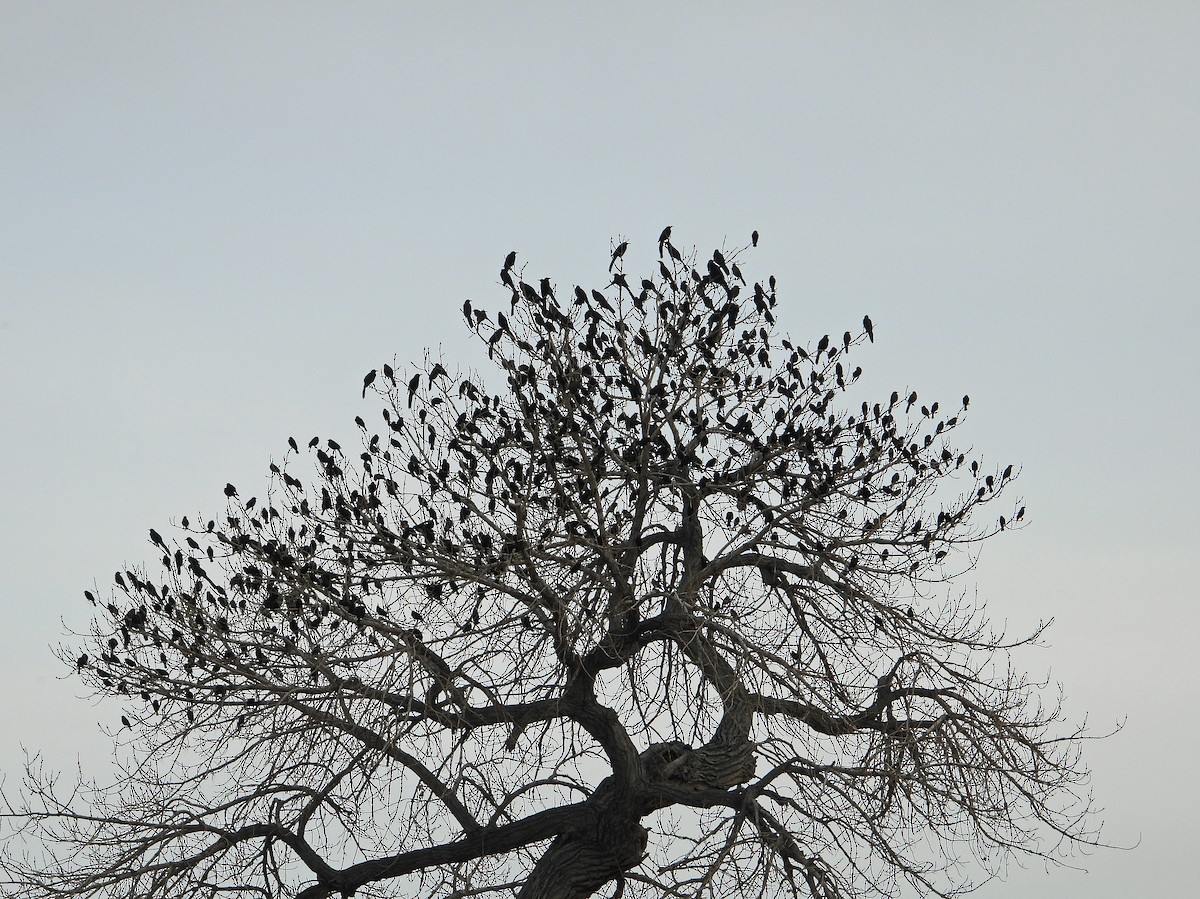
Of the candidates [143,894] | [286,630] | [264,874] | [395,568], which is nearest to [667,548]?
[395,568]

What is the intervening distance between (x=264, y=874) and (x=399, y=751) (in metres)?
2.19

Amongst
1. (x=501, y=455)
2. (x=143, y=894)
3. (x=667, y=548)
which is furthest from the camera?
A: (x=667, y=548)

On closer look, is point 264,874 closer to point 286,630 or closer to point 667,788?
point 286,630

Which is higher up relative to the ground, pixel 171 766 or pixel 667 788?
pixel 171 766

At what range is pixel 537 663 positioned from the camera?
37.1 feet

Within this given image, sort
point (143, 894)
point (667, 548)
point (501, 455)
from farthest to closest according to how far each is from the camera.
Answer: point (667, 548) < point (143, 894) < point (501, 455)

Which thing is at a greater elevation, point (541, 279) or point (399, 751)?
point (541, 279)

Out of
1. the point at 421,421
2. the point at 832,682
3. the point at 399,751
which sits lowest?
the point at 832,682

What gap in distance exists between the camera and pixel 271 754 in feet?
37.2

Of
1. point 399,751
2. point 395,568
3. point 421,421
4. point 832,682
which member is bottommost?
point 832,682

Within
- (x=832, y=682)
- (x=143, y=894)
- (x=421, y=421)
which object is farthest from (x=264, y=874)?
(x=832, y=682)

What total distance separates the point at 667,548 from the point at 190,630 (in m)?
4.49

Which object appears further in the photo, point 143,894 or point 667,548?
point 667,548

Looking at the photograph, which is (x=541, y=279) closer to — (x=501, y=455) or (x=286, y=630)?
(x=501, y=455)
